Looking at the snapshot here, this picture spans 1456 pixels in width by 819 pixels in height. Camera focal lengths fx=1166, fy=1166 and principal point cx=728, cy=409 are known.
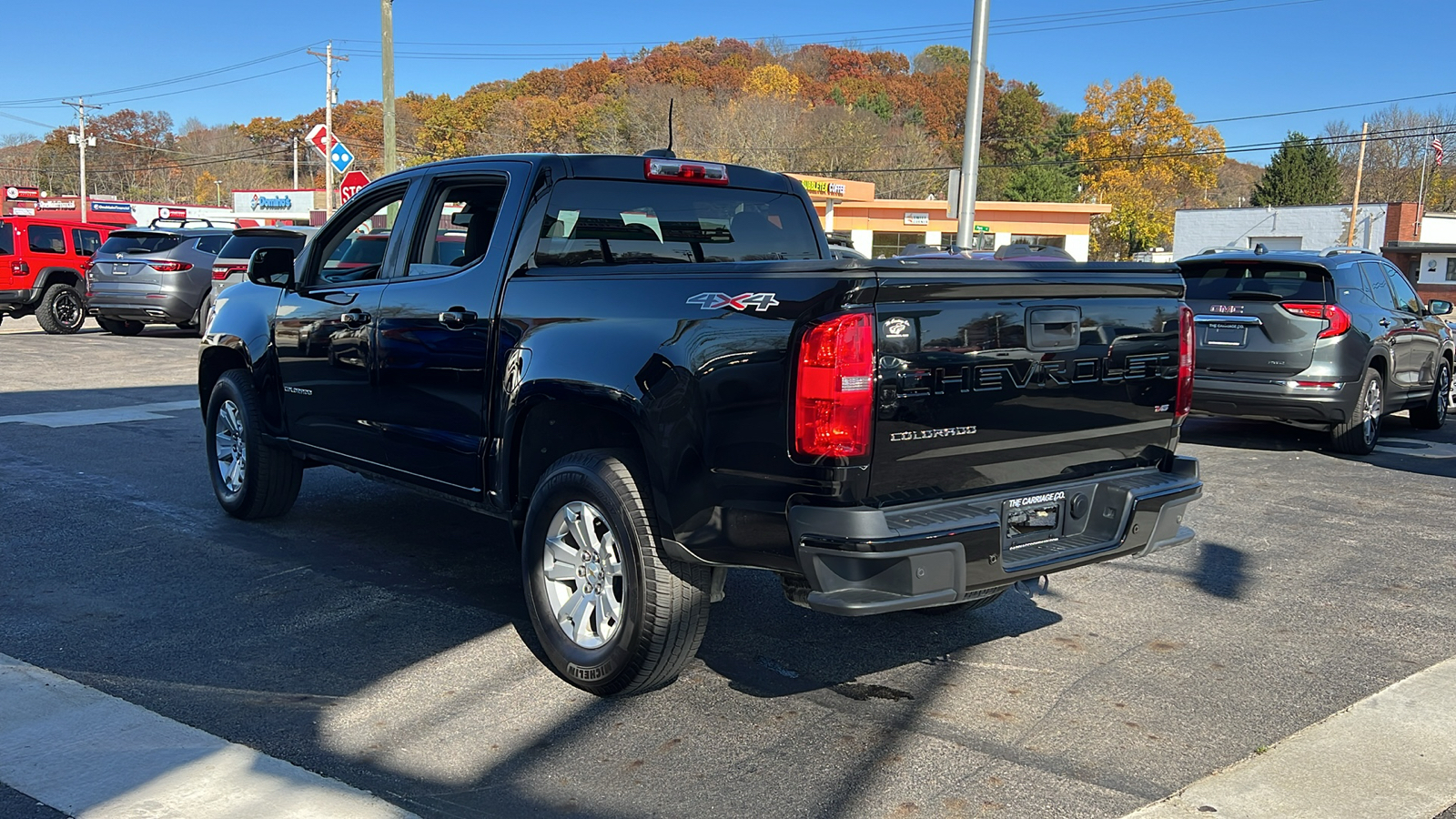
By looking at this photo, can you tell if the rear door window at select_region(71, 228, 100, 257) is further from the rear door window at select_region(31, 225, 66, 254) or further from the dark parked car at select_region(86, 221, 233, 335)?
the dark parked car at select_region(86, 221, 233, 335)

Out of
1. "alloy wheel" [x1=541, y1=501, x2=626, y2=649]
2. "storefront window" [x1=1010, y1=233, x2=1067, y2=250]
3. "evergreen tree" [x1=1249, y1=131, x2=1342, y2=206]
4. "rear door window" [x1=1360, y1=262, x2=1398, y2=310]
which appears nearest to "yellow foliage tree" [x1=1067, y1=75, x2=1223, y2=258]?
"evergreen tree" [x1=1249, y1=131, x2=1342, y2=206]

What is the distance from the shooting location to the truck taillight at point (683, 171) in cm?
519

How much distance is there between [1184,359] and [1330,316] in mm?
5808

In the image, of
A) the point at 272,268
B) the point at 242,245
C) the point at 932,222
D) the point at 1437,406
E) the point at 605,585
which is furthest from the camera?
the point at 932,222

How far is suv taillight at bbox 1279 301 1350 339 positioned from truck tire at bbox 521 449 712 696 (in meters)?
7.24

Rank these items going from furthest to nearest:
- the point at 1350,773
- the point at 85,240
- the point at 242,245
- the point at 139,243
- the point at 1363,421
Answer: the point at 85,240 → the point at 139,243 → the point at 242,245 → the point at 1363,421 → the point at 1350,773

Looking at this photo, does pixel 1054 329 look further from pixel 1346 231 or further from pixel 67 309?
pixel 1346 231

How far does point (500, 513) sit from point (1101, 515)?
237 cm

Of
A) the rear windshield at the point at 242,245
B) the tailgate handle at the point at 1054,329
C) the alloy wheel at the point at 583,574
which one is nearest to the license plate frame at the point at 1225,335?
the tailgate handle at the point at 1054,329

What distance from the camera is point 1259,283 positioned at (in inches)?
377

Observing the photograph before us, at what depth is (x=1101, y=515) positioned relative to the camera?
414 centimetres

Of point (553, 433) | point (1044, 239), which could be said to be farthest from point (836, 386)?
point (1044, 239)

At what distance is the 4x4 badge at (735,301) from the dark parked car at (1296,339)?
7.06 metres

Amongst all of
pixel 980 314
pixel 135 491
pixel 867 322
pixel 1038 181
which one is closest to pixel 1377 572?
pixel 980 314
